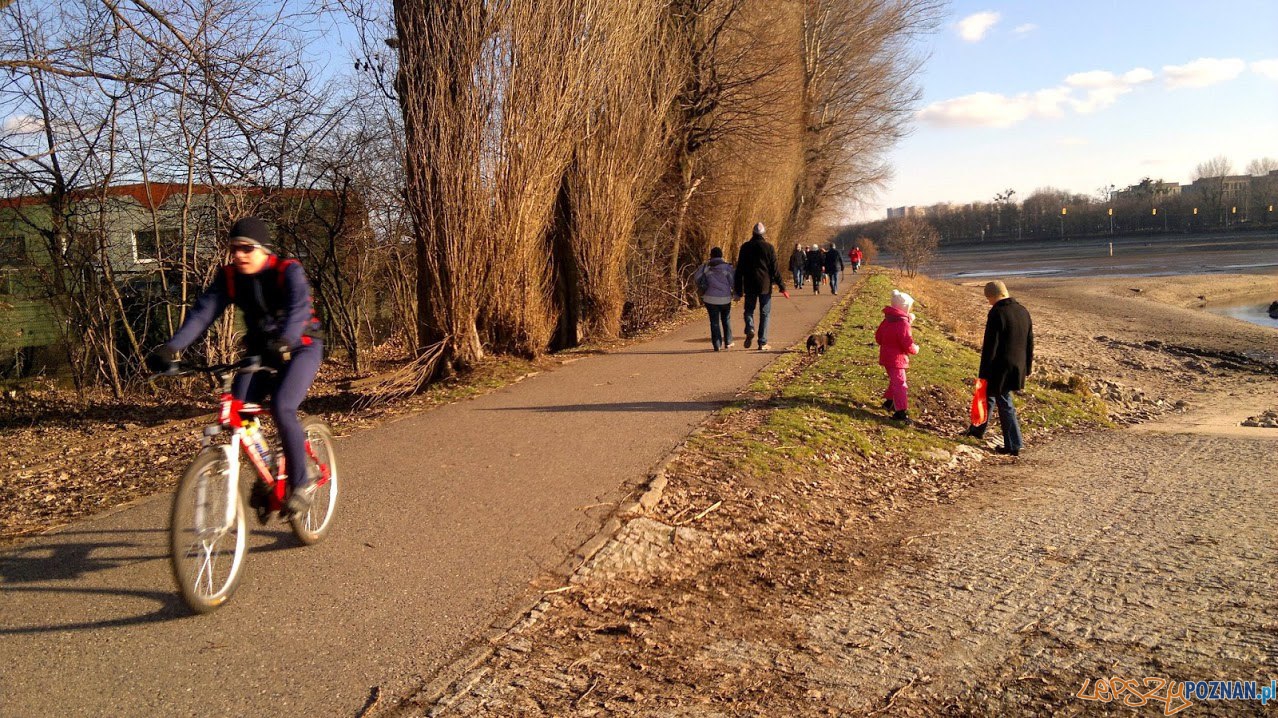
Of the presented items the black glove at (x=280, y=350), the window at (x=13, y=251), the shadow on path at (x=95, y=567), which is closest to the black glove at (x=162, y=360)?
the black glove at (x=280, y=350)

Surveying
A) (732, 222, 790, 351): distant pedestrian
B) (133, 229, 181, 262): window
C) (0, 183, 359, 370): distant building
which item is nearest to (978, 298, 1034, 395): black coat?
(732, 222, 790, 351): distant pedestrian

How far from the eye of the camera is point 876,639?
465 centimetres

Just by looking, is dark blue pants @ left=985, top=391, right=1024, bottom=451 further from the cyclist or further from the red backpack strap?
the red backpack strap

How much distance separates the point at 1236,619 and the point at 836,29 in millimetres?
36323

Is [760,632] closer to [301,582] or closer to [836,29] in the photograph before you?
[301,582]

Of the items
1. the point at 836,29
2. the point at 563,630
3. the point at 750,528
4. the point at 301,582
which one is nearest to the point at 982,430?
the point at 750,528

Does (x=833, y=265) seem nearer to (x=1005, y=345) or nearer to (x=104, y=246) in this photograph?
(x=1005, y=345)

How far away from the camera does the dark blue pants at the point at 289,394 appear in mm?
4941

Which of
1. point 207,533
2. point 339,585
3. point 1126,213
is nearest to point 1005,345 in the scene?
point 339,585

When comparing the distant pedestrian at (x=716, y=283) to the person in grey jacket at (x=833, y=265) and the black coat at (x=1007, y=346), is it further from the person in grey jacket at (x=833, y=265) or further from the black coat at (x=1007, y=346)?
the person in grey jacket at (x=833, y=265)

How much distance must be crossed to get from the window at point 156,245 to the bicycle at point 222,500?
11.2 m

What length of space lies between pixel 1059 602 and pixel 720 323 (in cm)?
1000

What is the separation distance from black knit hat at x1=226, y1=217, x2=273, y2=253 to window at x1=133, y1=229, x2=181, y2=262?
1101cm

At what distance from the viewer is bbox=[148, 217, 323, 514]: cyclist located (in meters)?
4.95
